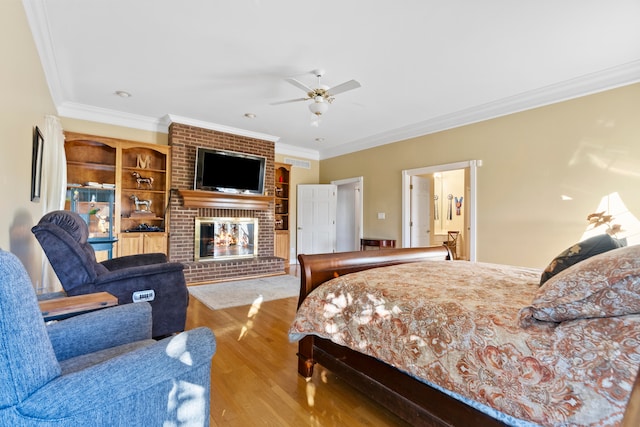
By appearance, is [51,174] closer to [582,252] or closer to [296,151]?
[296,151]

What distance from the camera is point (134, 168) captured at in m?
4.77

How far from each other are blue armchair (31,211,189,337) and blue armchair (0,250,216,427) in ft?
3.52

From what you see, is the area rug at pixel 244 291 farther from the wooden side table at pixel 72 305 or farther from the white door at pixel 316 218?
the wooden side table at pixel 72 305

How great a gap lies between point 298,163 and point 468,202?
378cm

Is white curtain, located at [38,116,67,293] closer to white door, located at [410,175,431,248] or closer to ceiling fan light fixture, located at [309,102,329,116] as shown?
ceiling fan light fixture, located at [309,102,329,116]

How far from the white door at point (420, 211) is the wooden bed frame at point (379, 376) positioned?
2.97 meters

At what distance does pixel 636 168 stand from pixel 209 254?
19.3 feet

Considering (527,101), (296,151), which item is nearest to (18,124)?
(296,151)

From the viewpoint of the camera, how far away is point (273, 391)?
186cm

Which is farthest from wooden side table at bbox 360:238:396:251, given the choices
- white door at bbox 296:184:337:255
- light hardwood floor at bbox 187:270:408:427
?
light hardwood floor at bbox 187:270:408:427

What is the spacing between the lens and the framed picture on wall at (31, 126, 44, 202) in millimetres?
2637

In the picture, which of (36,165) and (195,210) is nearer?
(36,165)

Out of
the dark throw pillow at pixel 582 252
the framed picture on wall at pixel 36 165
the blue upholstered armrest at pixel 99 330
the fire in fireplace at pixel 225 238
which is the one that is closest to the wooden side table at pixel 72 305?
the blue upholstered armrest at pixel 99 330

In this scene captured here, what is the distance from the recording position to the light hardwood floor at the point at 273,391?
5.29 feet
